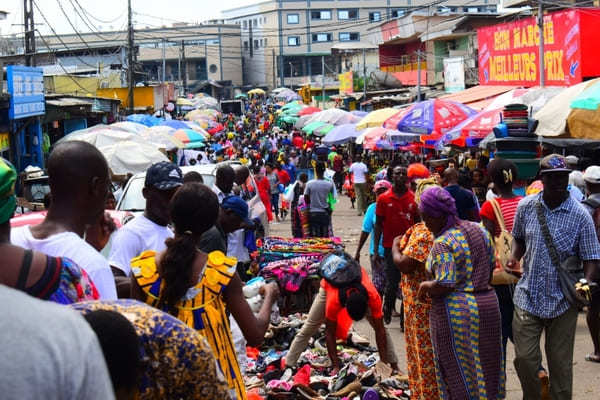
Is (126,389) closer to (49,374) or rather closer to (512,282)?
(49,374)

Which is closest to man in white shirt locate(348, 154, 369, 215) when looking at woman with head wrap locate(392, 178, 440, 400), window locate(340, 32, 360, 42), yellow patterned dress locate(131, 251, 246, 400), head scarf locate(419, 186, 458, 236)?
woman with head wrap locate(392, 178, 440, 400)

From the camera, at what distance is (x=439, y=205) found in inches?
208

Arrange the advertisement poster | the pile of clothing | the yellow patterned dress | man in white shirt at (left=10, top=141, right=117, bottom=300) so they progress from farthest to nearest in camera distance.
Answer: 1. the advertisement poster
2. the pile of clothing
3. the yellow patterned dress
4. man in white shirt at (left=10, top=141, right=117, bottom=300)

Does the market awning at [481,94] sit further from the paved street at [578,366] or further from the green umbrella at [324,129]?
the paved street at [578,366]

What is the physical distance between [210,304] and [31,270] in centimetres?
113

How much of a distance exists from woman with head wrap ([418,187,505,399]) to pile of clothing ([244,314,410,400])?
2.90 feet

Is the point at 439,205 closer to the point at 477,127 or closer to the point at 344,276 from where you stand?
the point at 344,276

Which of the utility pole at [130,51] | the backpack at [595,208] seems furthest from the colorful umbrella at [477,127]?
the utility pole at [130,51]

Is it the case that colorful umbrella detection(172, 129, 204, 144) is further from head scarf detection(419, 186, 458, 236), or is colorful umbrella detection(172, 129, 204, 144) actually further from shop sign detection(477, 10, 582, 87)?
head scarf detection(419, 186, 458, 236)

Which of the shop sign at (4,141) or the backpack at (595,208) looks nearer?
the backpack at (595,208)

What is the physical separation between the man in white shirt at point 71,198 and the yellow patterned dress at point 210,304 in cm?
36

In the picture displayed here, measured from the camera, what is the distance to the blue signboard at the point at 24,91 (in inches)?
735

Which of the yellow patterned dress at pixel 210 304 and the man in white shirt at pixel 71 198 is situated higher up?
the man in white shirt at pixel 71 198

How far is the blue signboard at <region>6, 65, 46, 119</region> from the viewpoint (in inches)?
735
